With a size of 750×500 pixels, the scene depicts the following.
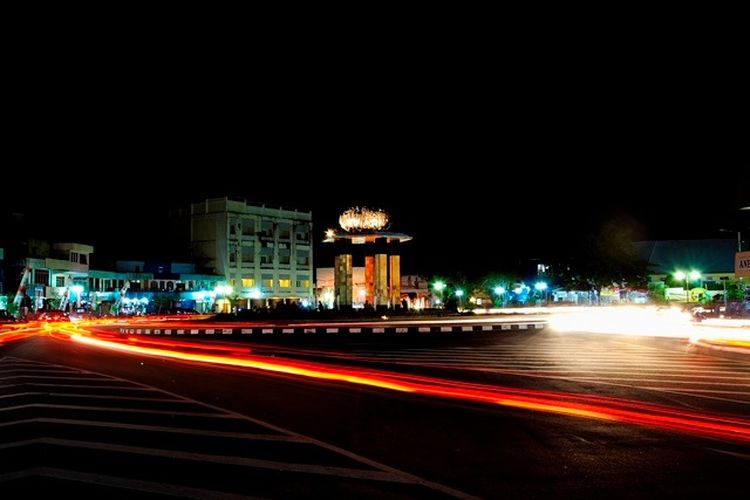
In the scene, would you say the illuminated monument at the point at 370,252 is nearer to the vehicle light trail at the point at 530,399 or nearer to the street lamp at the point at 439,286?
the street lamp at the point at 439,286

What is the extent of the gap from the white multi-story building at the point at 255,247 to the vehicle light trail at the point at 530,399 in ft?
230

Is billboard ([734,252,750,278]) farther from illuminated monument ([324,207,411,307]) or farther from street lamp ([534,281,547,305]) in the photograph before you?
street lamp ([534,281,547,305])

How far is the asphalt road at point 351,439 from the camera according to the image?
680 cm

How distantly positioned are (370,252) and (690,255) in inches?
2256

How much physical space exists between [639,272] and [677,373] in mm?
61554

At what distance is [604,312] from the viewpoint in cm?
6241

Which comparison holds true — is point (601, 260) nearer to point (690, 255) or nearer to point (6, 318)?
point (690, 255)

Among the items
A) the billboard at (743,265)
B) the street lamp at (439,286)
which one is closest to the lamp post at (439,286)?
the street lamp at (439,286)

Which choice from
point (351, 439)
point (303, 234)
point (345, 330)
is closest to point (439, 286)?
point (303, 234)

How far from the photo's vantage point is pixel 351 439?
893 centimetres

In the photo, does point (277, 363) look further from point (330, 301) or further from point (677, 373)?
point (330, 301)

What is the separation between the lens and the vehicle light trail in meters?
9.78

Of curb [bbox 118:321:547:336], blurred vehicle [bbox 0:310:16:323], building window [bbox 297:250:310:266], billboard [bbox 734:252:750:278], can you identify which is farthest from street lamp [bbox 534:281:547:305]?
billboard [bbox 734:252:750:278]

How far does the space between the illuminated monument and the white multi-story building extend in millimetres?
37036
